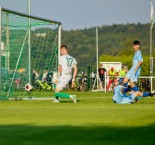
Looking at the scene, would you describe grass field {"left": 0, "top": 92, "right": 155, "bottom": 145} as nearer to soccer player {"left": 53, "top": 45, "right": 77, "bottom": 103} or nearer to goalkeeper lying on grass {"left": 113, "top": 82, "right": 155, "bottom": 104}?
goalkeeper lying on grass {"left": 113, "top": 82, "right": 155, "bottom": 104}

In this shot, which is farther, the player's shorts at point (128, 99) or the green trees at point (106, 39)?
the green trees at point (106, 39)

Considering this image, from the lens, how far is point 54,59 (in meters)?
32.2

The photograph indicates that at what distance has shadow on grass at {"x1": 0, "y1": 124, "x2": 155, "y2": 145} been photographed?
10.5 meters

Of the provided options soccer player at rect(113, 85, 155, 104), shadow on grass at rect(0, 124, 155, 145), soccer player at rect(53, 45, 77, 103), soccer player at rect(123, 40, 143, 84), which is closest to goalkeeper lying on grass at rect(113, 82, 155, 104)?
soccer player at rect(113, 85, 155, 104)

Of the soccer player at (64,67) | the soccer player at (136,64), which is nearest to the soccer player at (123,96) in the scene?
the soccer player at (136,64)

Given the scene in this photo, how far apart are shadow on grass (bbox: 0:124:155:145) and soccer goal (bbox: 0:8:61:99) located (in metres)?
15.9

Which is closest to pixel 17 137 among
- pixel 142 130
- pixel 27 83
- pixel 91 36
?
pixel 142 130

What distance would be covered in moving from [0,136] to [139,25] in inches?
6023

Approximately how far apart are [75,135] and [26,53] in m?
21.6

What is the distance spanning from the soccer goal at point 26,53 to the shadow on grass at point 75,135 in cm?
1592

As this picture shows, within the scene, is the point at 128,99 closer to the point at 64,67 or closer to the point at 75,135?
the point at 64,67

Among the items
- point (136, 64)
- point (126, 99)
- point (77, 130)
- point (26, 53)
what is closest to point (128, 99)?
point (126, 99)

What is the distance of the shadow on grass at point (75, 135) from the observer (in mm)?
10469

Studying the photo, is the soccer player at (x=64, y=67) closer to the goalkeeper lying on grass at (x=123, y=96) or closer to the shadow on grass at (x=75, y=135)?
the goalkeeper lying on grass at (x=123, y=96)
